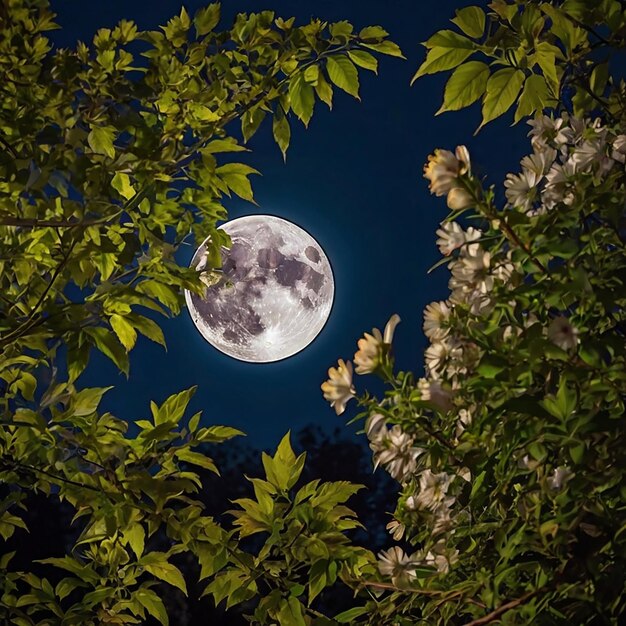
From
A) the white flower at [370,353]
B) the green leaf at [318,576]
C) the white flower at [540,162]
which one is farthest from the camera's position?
the green leaf at [318,576]

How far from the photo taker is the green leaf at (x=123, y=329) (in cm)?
171

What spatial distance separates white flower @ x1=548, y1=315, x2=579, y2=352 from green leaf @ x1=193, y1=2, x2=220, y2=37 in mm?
1343

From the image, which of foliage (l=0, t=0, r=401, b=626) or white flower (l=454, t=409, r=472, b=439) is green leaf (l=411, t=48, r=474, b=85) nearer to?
foliage (l=0, t=0, r=401, b=626)

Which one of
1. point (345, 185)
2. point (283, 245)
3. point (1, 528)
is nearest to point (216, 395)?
point (345, 185)

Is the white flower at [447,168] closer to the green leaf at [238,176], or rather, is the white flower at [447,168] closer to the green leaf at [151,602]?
the green leaf at [238,176]

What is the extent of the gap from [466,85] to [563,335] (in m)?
0.58

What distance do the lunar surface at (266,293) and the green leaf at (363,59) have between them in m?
4.79

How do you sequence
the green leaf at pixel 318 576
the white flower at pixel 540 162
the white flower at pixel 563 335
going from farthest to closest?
the green leaf at pixel 318 576 → the white flower at pixel 540 162 → the white flower at pixel 563 335

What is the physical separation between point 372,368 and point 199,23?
1234 millimetres

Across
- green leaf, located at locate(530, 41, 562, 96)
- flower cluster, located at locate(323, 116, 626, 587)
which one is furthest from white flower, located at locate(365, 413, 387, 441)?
green leaf, located at locate(530, 41, 562, 96)

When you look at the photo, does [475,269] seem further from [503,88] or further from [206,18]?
[206,18]

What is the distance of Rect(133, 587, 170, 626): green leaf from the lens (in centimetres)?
172

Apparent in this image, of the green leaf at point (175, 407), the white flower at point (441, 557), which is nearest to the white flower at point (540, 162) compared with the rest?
the white flower at point (441, 557)

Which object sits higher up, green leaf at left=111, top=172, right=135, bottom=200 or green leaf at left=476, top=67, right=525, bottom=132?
green leaf at left=111, top=172, right=135, bottom=200
